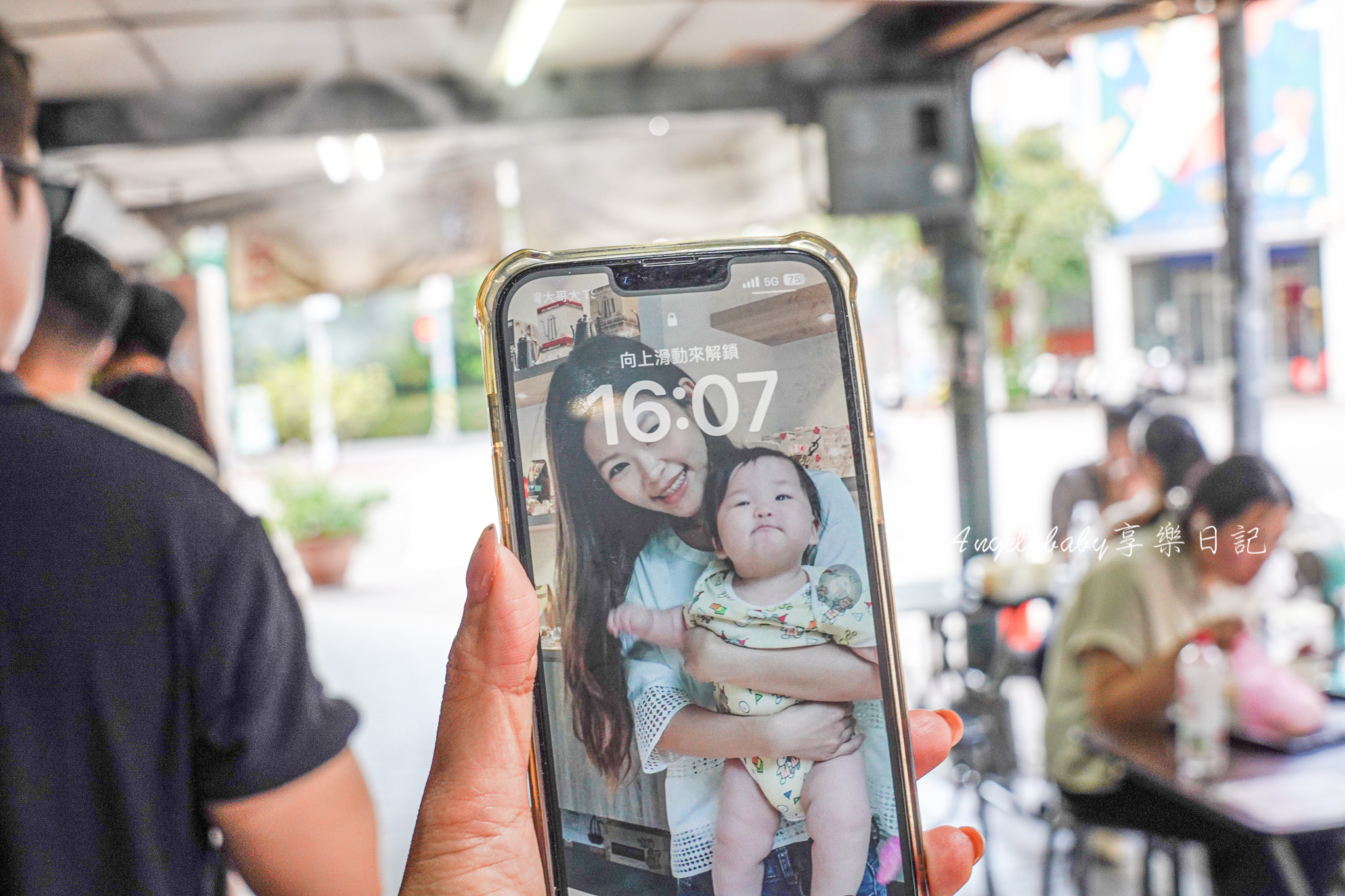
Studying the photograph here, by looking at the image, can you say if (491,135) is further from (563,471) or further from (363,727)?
(563,471)

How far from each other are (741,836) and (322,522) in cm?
569

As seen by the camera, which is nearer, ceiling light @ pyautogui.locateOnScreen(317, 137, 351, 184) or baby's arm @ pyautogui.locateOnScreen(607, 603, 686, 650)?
baby's arm @ pyautogui.locateOnScreen(607, 603, 686, 650)

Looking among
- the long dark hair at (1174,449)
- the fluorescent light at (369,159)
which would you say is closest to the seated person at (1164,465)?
the long dark hair at (1174,449)

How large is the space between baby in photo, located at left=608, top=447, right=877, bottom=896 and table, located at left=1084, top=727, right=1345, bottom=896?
1.38m

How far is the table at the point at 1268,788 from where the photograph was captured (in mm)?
1664

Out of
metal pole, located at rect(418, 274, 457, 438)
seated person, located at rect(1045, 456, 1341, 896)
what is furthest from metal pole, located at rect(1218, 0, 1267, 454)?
metal pole, located at rect(418, 274, 457, 438)

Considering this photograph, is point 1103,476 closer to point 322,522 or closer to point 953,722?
point 953,722

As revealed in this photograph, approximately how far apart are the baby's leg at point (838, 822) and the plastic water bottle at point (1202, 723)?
60.7 inches

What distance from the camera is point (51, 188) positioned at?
1.19 m

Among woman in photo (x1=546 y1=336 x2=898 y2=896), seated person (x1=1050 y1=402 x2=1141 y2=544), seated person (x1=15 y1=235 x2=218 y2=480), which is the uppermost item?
seated person (x1=15 y1=235 x2=218 y2=480)

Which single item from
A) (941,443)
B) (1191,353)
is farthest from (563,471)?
(1191,353)

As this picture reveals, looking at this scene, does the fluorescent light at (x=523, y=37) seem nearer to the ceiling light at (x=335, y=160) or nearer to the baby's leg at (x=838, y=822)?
the ceiling light at (x=335, y=160)

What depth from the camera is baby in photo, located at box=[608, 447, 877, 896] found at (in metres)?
0.60

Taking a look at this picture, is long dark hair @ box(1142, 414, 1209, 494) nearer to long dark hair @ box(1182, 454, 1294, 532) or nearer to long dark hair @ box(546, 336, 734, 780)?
long dark hair @ box(1182, 454, 1294, 532)
